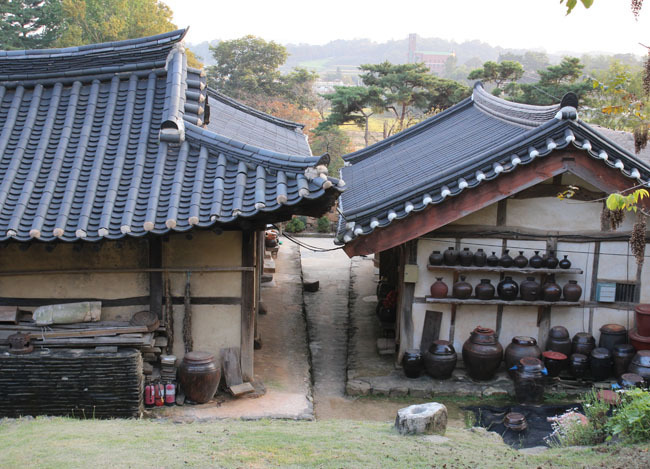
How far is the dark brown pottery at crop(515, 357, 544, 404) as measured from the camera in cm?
1084

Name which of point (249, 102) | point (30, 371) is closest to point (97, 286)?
point (30, 371)

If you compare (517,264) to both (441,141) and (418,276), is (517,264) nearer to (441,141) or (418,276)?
(418,276)

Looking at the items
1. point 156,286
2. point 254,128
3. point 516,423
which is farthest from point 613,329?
point 254,128

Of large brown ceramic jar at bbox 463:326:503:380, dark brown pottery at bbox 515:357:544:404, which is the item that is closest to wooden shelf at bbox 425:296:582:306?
large brown ceramic jar at bbox 463:326:503:380

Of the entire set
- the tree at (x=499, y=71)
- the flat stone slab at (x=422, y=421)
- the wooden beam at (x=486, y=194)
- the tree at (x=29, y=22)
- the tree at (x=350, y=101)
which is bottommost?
the flat stone slab at (x=422, y=421)

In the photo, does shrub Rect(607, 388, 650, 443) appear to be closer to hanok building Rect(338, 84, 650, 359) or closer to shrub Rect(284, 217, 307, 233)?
hanok building Rect(338, 84, 650, 359)

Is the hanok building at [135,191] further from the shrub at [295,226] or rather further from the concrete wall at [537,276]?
the shrub at [295,226]

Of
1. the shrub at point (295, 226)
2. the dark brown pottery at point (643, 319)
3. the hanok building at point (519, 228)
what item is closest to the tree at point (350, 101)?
the shrub at point (295, 226)

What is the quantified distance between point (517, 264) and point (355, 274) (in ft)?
30.9

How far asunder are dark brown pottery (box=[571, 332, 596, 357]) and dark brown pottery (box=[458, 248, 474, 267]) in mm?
2577

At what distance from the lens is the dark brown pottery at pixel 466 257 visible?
11.9 meters

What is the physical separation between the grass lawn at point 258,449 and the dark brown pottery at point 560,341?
14.4 ft

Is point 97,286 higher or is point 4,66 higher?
point 4,66

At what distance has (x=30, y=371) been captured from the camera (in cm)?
915
